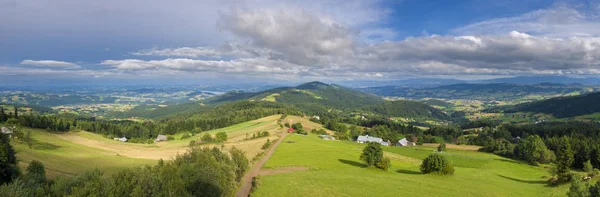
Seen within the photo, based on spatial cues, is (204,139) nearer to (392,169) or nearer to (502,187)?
(392,169)

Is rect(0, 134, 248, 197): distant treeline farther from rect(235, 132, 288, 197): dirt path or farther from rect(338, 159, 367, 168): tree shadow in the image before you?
rect(338, 159, 367, 168): tree shadow

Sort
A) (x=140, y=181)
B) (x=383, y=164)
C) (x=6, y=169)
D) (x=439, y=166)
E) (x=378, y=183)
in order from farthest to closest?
1. (x=383, y=164)
2. (x=439, y=166)
3. (x=378, y=183)
4. (x=6, y=169)
5. (x=140, y=181)

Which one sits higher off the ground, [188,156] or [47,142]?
[188,156]

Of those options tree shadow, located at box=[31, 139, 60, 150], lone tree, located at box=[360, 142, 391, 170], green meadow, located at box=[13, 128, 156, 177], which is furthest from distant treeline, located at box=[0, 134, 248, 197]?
lone tree, located at box=[360, 142, 391, 170]

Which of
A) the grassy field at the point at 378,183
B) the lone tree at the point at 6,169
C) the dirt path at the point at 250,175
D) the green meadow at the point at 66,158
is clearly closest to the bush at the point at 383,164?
the grassy field at the point at 378,183

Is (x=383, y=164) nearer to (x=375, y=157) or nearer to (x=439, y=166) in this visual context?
(x=375, y=157)

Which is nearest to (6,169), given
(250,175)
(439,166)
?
(250,175)

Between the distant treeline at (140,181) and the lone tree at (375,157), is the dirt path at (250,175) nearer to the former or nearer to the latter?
the distant treeline at (140,181)

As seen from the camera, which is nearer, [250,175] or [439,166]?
[250,175]

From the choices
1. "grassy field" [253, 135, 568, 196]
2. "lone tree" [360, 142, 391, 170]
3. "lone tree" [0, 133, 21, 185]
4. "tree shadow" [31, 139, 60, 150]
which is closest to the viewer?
"grassy field" [253, 135, 568, 196]

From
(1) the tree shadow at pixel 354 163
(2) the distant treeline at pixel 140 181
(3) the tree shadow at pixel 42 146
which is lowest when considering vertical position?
(1) the tree shadow at pixel 354 163

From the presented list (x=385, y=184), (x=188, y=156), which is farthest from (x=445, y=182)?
(x=188, y=156)
